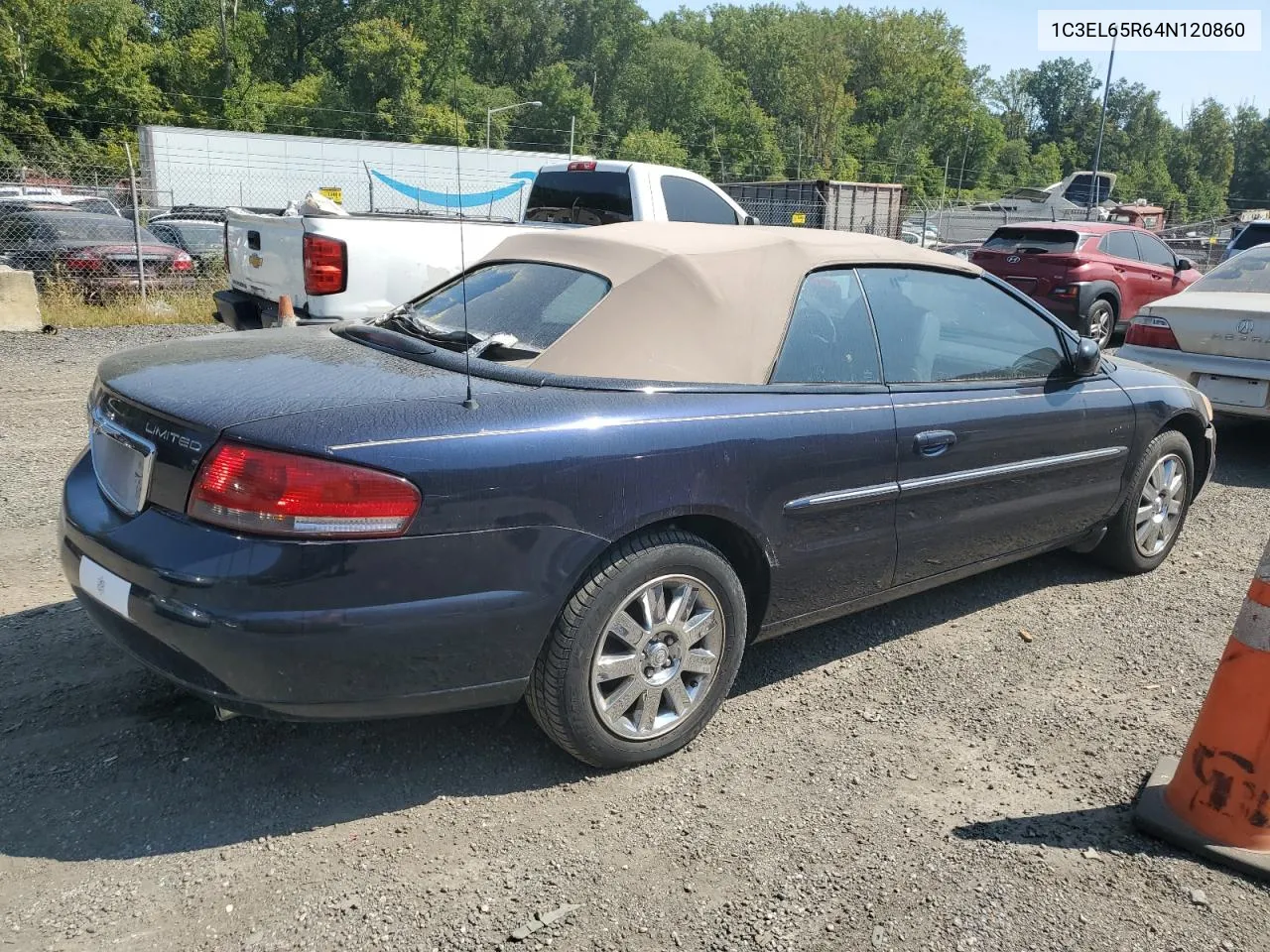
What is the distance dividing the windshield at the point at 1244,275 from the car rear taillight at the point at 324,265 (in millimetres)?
6496

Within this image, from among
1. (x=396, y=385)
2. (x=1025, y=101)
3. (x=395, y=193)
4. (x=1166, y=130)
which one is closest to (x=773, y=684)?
(x=396, y=385)

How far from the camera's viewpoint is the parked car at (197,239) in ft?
50.2

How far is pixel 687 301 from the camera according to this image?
325cm

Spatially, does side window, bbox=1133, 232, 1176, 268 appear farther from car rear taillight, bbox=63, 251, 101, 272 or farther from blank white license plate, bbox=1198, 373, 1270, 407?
car rear taillight, bbox=63, 251, 101, 272

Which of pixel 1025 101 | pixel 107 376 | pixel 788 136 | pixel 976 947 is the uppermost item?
pixel 1025 101

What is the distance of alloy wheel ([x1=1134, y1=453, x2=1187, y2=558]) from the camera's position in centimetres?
479

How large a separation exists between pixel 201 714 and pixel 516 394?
151 cm

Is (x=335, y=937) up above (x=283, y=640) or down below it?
below

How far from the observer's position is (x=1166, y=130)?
318 feet

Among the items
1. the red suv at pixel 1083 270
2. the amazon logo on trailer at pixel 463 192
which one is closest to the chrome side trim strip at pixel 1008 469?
the red suv at pixel 1083 270

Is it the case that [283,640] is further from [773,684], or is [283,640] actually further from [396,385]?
[773,684]

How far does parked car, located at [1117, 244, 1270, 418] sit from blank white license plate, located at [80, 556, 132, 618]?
6971 mm

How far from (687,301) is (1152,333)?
18.4 ft

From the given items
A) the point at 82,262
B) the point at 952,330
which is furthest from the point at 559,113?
the point at 952,330
